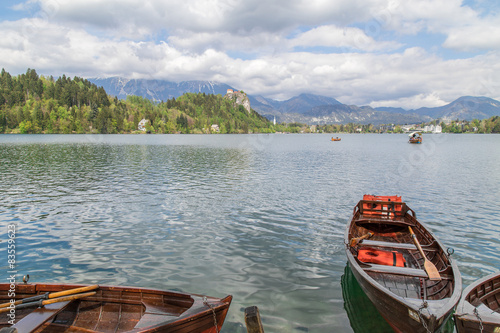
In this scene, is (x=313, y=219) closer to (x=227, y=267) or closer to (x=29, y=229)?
(x=227, y=267)

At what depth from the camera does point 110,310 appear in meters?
8.93

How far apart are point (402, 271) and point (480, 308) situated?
2834mm

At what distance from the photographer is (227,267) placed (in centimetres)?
1440

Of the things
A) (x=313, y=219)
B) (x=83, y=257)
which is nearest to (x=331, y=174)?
(x=313, y=219)

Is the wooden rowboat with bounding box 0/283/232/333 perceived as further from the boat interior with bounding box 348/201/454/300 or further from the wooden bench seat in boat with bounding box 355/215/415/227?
the wooden bench seat in boat with bounding box 355/215/415/227

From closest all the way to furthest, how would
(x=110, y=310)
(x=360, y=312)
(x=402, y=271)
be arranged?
(x=110, y=310) < (x=402, y=271) < (x=360, y=312)

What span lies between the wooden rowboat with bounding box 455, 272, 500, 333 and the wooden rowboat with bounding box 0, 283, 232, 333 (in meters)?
6.19

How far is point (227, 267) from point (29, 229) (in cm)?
1465

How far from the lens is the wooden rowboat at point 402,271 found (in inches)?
313

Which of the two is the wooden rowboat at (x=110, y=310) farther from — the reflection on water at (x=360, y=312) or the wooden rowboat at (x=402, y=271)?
the reflection on water at (x=360, y=312)

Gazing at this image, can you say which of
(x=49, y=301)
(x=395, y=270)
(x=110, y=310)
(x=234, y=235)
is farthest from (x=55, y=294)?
(x=395, y=270)

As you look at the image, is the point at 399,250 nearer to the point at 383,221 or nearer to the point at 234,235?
the point at 383,221

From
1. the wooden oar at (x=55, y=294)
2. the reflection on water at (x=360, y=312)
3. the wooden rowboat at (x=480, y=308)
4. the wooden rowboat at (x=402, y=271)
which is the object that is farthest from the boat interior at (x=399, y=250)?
the wooden oar at (x=55, y=294)

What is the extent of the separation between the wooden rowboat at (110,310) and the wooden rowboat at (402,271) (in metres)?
4.95
